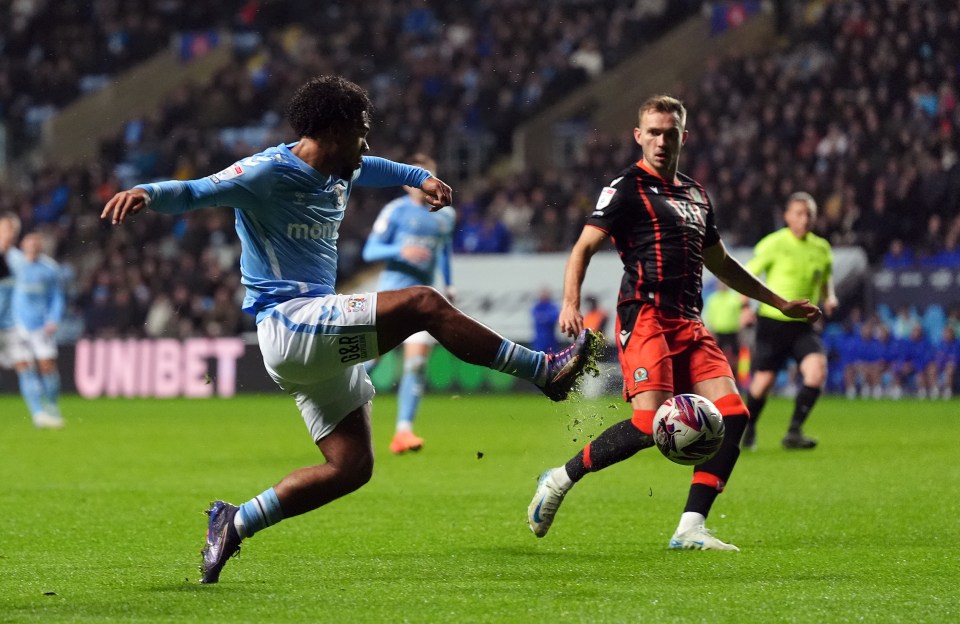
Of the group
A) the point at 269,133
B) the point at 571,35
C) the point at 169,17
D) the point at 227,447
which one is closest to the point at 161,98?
the point at 169,17

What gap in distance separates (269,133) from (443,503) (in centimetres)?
2185

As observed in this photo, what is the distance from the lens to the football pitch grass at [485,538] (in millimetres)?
5406

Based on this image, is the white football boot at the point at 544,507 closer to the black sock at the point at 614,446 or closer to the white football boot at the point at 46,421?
the black sock at the point at 614,446

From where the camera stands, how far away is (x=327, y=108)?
Result: 589 centimetres

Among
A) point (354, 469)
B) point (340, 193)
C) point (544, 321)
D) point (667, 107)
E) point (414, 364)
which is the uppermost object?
point (667, 107)

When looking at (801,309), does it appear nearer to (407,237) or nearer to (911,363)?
(407,237)

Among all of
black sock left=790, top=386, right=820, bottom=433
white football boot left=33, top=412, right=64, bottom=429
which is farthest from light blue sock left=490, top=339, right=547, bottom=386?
white football boot left=33, top=412, right=64, bottom=429

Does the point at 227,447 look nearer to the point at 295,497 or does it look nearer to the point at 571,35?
the point at 295,497

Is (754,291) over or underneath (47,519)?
over

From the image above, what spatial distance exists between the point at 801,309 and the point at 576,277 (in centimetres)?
118

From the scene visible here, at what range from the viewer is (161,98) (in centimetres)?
3506

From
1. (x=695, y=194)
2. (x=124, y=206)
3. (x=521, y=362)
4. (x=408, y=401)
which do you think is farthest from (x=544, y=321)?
(x=124, y=206)

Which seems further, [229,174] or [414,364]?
[414,364]

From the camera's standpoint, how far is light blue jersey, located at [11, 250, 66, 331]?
17.8 meters
